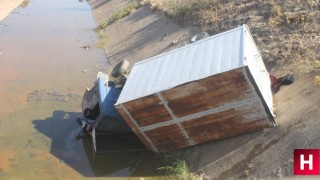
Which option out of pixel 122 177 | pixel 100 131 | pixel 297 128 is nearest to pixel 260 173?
pixel 297 128

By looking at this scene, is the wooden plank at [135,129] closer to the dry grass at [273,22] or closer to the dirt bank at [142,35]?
the dry grass at [273,22]

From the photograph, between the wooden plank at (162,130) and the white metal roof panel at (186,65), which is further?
the wooden plank at (162,130)

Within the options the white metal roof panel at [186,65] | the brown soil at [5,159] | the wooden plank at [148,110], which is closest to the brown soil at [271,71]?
the wooden plank at [148,110]

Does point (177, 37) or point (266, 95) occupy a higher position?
point (266, 95)

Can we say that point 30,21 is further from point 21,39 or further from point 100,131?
point 100,131

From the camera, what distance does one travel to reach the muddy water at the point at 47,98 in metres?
10.7

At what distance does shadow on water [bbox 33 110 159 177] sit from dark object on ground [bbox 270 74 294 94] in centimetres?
357

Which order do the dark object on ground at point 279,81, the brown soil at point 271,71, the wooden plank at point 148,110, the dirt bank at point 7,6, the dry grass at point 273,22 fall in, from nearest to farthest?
the brown soil at point 271,71 → the wooden plank at point 148,110 → the dark object on ground at point 279,81 → the dry grass at point 273,22 → the dirt bank at point 7,6

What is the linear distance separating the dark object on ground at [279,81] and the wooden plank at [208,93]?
7.34 ft

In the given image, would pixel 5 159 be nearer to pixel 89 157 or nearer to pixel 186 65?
pixel 89 157

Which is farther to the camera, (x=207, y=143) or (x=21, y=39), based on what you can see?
(x=21, y=39)

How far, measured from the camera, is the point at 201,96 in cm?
891

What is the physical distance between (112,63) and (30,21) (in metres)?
9.53

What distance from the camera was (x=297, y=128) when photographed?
29.8ft
